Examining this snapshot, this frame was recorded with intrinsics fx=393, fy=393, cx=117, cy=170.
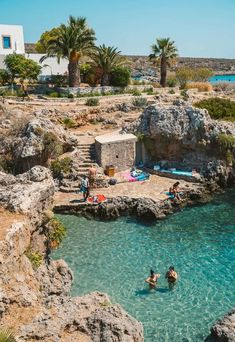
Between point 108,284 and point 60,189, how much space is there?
11642 millimetres

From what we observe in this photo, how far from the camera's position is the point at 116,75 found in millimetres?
49906

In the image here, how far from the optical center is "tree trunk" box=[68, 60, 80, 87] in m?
45.3

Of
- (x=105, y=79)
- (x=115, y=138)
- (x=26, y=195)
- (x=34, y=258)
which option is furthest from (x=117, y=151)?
(x=105, y=79)

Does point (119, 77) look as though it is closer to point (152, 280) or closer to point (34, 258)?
point (152, 280)

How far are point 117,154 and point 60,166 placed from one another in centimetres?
463

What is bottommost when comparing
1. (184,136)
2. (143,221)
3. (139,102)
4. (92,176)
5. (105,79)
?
(143,221)

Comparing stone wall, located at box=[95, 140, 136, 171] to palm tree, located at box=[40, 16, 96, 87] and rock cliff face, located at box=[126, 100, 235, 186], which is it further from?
palm tree, located at box=[40, 16, 96, 87]

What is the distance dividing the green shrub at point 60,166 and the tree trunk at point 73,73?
19.6m

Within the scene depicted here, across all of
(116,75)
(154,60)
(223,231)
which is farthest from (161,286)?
Result: (154,60)

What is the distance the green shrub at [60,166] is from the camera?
93.3 feet

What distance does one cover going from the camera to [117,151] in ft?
99.4

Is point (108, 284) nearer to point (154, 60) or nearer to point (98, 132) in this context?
point (98, 132)

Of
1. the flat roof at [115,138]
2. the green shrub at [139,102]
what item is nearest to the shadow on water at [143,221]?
the flat roof at [115,138]

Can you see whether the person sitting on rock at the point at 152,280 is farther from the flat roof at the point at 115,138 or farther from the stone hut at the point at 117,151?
the flat roof at the point at 115,138
